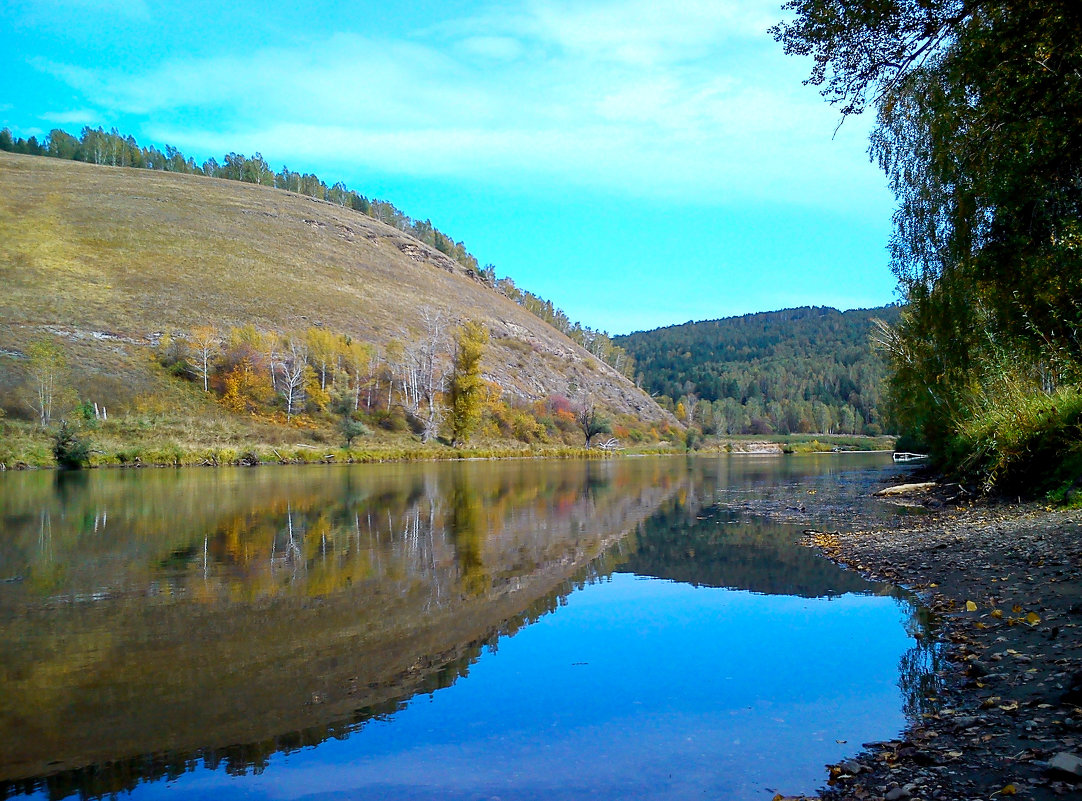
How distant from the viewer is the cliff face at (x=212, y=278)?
74.3 m

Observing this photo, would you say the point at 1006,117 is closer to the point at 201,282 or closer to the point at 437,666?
the point at 437,666

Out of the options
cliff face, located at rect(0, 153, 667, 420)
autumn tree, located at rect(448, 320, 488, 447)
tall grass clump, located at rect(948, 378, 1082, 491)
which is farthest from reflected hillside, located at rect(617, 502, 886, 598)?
cliff face, located at rect(0, 153, 667, 420)

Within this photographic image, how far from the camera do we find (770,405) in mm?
199875

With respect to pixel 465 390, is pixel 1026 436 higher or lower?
lower

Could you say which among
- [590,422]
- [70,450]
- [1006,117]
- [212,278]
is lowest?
[70,450]

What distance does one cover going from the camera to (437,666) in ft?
28.9

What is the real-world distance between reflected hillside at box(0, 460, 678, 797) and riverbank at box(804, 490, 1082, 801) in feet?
15.8

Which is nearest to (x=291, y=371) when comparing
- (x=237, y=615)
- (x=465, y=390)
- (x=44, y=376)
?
(x=465, y=390)

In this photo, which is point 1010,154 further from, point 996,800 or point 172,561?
point 172,561

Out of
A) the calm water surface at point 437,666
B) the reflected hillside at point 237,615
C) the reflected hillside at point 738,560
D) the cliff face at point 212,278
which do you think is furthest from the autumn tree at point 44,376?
the reflected hillside at point 738,560

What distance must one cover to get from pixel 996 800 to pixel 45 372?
67379mm

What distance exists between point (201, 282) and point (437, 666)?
313ft

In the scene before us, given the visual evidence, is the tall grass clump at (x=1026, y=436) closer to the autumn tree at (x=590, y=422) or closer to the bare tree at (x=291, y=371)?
the bare tree at (x=291, y=371)

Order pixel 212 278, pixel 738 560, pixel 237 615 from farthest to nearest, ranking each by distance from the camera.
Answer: pixel 212 278 < pixel 738 560 < pixel 237 615
